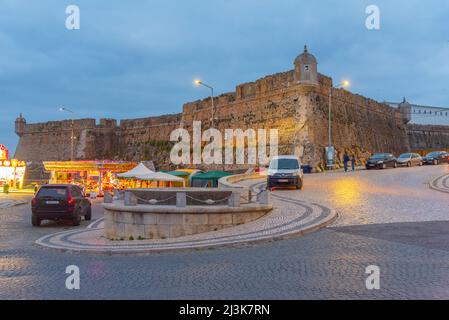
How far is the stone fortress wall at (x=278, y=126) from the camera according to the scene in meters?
38.3

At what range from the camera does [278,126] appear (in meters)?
40.3

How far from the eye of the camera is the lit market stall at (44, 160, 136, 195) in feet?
128

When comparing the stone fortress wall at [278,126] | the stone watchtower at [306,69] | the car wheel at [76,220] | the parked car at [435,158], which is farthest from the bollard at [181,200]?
the parked car at [435,158]

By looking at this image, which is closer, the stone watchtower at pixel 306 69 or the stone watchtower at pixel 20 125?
the stone watchtower at pixel 306 69

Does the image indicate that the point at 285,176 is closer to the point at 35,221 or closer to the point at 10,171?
the point at 35,221

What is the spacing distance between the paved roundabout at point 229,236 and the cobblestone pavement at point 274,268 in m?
0.37

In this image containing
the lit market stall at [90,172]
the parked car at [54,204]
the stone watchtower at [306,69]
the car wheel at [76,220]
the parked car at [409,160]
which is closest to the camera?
the parked car at [54,204]

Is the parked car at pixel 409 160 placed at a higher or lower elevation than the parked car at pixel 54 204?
higher

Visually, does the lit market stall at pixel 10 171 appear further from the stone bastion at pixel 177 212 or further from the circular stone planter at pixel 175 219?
the circular stone planter at pixel 175 219

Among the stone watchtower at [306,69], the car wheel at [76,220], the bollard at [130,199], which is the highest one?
the stone watchtower at [306,69]

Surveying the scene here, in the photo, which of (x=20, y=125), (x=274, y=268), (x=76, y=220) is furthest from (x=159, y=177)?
(x=20, y=125)

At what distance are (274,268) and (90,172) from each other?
1407 inches

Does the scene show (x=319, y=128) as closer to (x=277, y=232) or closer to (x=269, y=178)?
(x=269, y=178)

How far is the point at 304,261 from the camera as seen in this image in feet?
25.8
